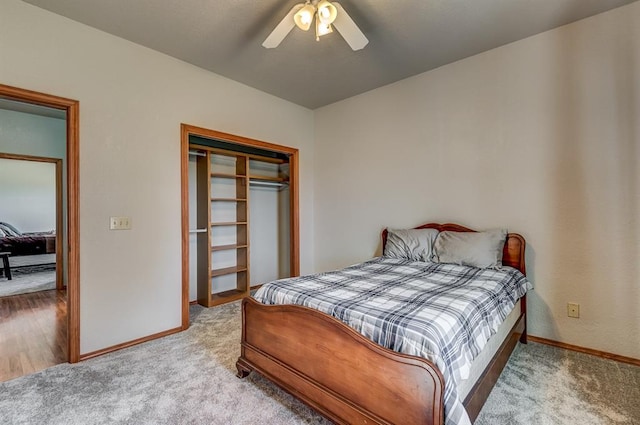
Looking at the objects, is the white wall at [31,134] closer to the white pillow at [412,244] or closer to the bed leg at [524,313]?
the white pillow at [412,244]

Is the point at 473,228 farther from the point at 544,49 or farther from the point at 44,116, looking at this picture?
the point at 44,116

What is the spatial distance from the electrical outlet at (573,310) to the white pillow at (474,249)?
66 cm

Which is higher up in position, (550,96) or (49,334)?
(550,96)

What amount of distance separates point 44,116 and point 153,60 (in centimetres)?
292

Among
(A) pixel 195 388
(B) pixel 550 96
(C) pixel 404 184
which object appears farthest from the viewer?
(C) pixel 404 184

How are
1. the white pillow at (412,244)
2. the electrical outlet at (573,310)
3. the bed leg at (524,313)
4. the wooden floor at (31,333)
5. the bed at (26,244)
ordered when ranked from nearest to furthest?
1. the wooden floor at (31,333)
2. the electrical outlet at (573,310)
3. the bed leg at (524,313)
4. the white pillow at (412,244)
5. the bed at (26,244)

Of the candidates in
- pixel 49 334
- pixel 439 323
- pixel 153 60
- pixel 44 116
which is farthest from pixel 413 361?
pixel 44 116

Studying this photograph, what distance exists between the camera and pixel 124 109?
2.64m

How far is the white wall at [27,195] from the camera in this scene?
6.57 m

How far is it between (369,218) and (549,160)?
6.32 feet

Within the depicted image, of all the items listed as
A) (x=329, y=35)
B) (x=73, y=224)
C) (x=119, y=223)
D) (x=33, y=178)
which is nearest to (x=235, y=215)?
(x=119, y=223)

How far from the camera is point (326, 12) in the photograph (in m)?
1.89

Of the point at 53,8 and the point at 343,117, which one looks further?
the point at 343,117

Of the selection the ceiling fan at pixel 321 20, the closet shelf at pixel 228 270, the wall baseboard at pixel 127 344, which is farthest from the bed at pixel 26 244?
the ceiling fan at pixel 321 20
